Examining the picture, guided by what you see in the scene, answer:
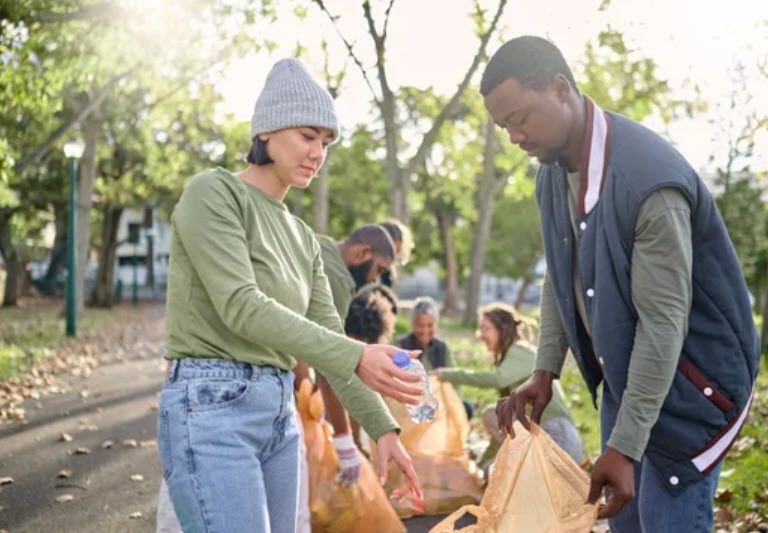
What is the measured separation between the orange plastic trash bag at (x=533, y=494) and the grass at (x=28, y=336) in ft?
31.9

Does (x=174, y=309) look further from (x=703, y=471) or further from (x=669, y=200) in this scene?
(x=703, y=471)

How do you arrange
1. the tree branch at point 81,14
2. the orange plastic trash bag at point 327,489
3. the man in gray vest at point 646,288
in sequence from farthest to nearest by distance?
the tree branch at point 81,14 → the orange plastic trash bag at point 327,489 → the man in gray vest at point 646,288

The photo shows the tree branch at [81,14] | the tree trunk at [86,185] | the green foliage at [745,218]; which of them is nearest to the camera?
the tree branch at [81,14]

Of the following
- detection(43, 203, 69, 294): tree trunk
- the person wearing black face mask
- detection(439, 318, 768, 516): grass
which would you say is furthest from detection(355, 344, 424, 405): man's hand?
detection(43, 203, 69, 294): tree trunk

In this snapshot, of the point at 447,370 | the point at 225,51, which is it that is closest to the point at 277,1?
the point at 225,51

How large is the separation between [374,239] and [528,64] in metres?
3.15

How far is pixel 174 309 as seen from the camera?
89.3 inches

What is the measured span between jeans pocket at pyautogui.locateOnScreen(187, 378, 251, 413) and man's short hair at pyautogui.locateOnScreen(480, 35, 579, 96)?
1151mm

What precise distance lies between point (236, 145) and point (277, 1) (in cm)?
1579

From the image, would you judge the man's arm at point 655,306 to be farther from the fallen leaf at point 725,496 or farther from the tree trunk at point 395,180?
the tree trunk at point 395,180

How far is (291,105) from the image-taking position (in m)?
2.38

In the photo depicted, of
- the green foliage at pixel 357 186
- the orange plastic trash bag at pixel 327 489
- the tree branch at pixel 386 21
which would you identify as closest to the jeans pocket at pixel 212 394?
the orange plastic trash bag at pixel 327 489

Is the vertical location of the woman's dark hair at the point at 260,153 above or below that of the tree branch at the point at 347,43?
below

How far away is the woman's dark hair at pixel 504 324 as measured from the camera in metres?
6.00
